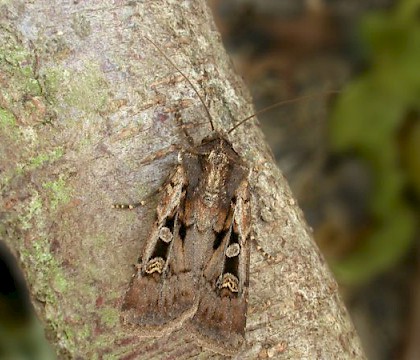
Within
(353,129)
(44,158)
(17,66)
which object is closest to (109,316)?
(44,158)

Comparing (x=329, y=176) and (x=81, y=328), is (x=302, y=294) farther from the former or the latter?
(x=329, y=176)

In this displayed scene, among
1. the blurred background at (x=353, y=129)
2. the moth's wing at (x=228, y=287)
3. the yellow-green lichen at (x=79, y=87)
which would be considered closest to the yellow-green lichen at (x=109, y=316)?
the moth's wing at (x=228, y=287)

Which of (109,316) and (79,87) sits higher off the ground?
(79,87)

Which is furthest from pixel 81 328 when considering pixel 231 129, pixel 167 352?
pixel 231 129

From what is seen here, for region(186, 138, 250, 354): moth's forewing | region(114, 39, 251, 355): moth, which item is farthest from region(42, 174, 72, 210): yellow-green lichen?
region(186, 138, 250, 354): moth's forewing

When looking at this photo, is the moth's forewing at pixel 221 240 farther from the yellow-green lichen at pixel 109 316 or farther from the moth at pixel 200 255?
the yellow-green lichen at pixel 109 316

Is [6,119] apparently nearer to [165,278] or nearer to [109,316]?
[109,316]
